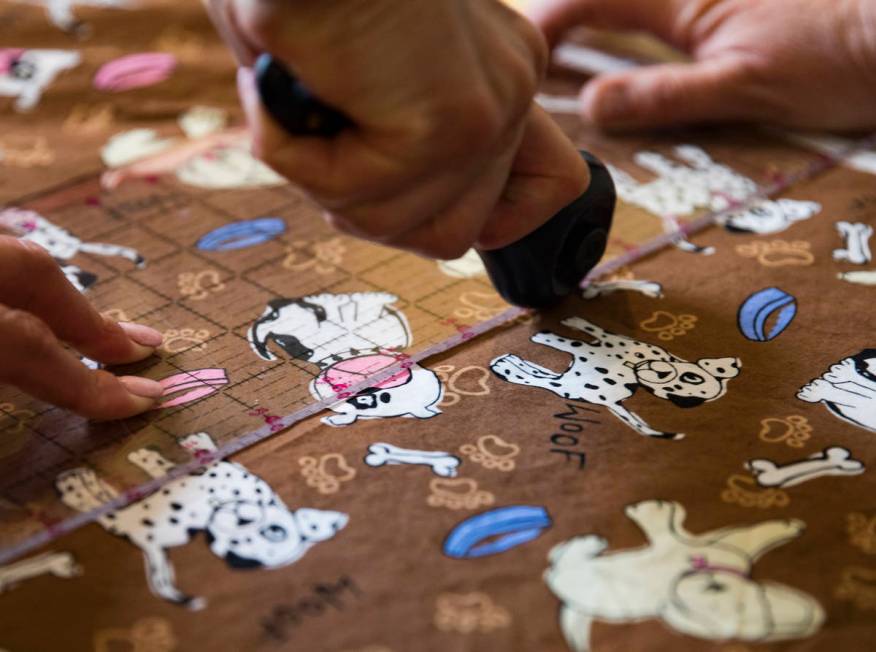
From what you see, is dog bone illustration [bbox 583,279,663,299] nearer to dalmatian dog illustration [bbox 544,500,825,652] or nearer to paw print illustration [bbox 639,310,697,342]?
paw print illustration [bbox 639,310,697,342]

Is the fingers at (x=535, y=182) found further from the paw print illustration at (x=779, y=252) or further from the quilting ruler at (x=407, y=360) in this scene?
the paw print illustration at (x=779, y=252)

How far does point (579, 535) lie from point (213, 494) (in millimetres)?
205

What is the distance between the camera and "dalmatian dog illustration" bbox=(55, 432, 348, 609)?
52 cm

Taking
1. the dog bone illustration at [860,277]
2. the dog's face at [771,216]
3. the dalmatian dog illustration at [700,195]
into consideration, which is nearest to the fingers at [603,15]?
the dalmatian dog illustration at [700,195]

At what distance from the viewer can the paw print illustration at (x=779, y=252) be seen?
77 centimetres

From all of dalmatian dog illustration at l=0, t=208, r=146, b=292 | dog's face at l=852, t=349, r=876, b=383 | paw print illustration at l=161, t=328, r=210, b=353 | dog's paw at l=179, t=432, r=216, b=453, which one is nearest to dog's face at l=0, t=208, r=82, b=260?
dalmatian dog illustration at l=0, t=208, r=146, b=292

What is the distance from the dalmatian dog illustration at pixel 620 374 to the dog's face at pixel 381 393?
1.9 inches

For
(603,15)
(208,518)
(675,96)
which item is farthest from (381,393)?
(603,15)

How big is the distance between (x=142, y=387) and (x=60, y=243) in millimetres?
254

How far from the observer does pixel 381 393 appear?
65 centimetres

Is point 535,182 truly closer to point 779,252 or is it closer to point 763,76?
point 779,252

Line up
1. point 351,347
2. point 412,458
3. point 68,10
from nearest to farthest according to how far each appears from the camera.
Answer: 1. point 412,458
2. point 351,347
3. point 68,10

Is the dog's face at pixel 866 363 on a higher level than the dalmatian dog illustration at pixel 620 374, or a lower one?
lower

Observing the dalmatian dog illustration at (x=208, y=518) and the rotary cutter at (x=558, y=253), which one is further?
Result: the rotary cutter at (x=558, y=253)
